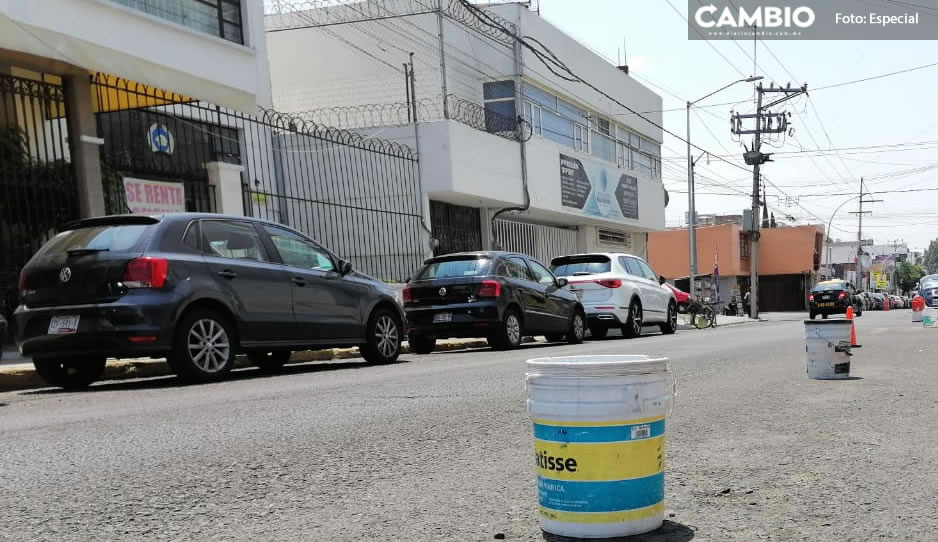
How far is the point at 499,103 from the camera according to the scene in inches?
936

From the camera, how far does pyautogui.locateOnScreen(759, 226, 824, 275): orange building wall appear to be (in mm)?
56000

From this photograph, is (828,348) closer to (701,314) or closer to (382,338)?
(382,338)

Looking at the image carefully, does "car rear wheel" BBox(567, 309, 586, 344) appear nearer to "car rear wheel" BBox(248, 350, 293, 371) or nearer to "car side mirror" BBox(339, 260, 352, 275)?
"car side mirror" BBox(339, 260, 352, 275)

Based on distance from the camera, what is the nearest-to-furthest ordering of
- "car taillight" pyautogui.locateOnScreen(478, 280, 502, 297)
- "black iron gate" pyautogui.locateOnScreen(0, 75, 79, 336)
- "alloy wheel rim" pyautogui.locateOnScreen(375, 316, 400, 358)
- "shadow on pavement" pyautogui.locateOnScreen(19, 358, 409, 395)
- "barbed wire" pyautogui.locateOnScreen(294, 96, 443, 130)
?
"shadow on pavement" pyautogui.locateOnScreen(19, 358, 409, 395)
"alloy wheel rim" pyautogui.locateOnScreen(375, 316, 400, 358)
"black iron gate" pyautogui.locateOnScreen(0, 75, 79, 336)
"car taillight" pyautogui.locateOnScreen(478, 280, 502, 297)
"barbed wire" pyautogui.locateOnScreen(294, 96, 443, 130)

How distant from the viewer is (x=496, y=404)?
6.28 metres

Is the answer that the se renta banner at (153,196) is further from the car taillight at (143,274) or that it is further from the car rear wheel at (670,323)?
the car rear wheel at (670,323)

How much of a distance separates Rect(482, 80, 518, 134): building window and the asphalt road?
16810 millimetres

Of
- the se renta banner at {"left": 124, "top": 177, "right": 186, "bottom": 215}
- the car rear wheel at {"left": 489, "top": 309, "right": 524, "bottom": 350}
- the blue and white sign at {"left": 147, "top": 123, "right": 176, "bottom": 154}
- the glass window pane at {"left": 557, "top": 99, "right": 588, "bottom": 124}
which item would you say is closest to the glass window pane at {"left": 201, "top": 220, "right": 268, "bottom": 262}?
the car rear wheel at {"left": 489, "top": 309, "right": 524, "bottom": 350}

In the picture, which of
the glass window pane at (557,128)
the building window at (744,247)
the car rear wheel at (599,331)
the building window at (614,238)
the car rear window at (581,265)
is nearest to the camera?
the car rear window at (581,265)

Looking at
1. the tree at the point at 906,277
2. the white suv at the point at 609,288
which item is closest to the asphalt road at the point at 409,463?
the white suv at the point at 609,288

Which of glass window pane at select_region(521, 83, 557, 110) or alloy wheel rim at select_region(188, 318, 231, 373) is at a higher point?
glass window pane at select_region(521, 83, 557, 110)

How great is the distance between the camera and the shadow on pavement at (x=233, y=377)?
8094mm

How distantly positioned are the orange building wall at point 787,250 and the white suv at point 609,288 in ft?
139

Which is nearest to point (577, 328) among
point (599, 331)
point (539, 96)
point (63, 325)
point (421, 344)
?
point (599, 331)
